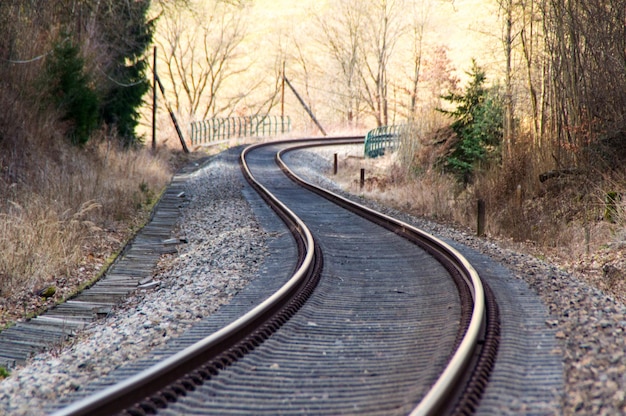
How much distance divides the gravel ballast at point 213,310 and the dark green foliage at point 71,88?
9799 millimetres

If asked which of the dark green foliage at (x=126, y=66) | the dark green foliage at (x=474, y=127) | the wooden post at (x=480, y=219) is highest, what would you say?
the dark green foliage at (x=126, y=66)

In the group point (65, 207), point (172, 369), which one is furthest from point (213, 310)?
point (65, 207)

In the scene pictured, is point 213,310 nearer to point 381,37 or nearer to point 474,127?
point 474,127

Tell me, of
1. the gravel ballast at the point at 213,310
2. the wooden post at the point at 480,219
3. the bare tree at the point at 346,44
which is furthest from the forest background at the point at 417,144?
the bare tree at the point at 346,44

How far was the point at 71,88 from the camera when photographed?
20047 millimetres

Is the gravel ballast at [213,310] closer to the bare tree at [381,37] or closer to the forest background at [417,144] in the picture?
the forest background at [417,144]

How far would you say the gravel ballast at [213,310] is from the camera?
4285 mm

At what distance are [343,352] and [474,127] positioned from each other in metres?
13.1

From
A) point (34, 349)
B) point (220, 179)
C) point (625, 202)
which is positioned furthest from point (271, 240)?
point (220, 179)

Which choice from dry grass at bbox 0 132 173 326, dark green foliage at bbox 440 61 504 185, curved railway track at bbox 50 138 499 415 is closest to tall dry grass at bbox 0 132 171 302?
dry grass at bbox 0 132 173 326

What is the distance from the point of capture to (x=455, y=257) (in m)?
8.59

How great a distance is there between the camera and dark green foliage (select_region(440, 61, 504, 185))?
55.7 feet

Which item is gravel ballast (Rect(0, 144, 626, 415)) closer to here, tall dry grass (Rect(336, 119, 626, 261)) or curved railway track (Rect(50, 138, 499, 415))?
curved railway track (Rect(50, 138, 499, 415))

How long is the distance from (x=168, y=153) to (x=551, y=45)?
20.7 meters
